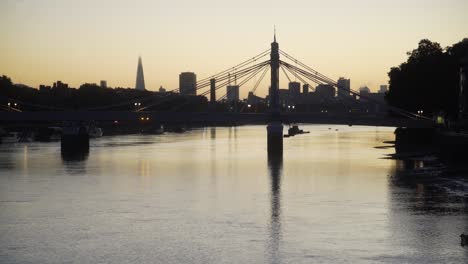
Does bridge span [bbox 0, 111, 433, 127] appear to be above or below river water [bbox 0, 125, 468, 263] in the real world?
above

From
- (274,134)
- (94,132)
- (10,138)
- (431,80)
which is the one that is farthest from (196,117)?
(94,132)

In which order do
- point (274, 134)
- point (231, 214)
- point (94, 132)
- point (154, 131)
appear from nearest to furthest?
point (231, 214), point (274, 134), point (94, 132), point (154, 131)

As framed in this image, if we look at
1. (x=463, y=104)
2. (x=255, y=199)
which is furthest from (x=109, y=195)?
(x=463, y=104)

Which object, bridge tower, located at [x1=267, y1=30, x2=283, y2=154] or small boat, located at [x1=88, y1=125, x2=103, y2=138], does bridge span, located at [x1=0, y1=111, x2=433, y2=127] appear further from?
small boat, located at [x1=88, y1=125, x2=103, y2=138]

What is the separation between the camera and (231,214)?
104 feet

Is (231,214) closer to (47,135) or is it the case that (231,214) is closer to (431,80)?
(431,80)

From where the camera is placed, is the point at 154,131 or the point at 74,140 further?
the point at 154,131

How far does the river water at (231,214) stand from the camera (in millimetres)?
24000

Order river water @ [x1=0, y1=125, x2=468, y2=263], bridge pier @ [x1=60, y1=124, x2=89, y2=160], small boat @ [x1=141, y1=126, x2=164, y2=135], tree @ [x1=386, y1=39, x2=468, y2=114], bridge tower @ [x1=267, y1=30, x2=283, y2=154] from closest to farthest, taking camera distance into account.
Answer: river water @ [x1=0, y1=125, x2=468, y2=263]
tree @ [x1=386, y1=39, x2=468, y2=114]
bridge pier @ [x1=60, y1=124, x2=89, y2=160]
bridge tower @ [x1=267, y1=30, x2=283, y2=154]
small boat @ [x1=141, y1=126, x2=164, y2=135]

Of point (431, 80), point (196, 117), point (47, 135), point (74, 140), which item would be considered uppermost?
point (431, 80)

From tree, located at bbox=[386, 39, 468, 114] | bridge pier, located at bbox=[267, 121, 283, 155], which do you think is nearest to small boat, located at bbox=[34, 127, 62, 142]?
bridge pier, located at bbox=[267, 121, 283, 155]

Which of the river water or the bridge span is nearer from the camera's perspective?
the river water

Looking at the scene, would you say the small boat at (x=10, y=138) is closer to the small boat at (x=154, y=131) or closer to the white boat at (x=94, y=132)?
the white boat at (x=94, y=132)

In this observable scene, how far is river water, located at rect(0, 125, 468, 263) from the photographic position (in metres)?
24.0
